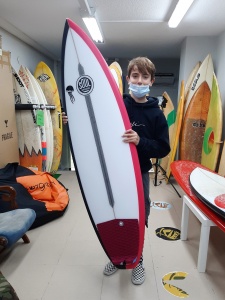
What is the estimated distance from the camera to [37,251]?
1824 mm

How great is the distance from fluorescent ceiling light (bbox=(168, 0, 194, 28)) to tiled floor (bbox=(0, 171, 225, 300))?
87.1 inches

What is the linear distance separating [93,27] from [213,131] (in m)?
2.12

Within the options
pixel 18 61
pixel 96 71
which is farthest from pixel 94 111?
pixel 18 61

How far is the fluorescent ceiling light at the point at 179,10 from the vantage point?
2.21m

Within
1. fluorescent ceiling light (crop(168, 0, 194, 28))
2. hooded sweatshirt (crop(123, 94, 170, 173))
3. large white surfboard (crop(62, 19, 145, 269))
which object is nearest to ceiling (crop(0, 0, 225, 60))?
fluorescent ceiling light (crop(168, 0, 194, 28))

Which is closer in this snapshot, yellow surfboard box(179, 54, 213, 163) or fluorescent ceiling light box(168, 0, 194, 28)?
fluorescent ceiling light box(168, 0, 194, 28)

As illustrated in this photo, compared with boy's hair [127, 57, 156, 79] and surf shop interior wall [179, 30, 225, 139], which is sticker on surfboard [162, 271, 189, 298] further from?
surf shop interior wall [179, 30, 225, 139]

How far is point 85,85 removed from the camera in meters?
1.36

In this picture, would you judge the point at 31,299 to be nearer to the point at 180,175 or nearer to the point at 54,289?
the point at 54,289

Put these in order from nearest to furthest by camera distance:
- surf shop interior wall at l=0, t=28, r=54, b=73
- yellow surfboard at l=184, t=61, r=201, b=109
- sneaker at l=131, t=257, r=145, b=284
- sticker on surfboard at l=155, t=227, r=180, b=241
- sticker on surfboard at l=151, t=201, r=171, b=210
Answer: sneaker at l=131, t=257, r=145, b=284 < sticker on surfboard at l=155, t=227, r=180, b=241 < sticker on surfboard at l=151, t=201, r=171, b=210 < surf shop interior wall at l=0, t=28, r=54, b=73 < yellow surfboard at l=184, t=61, r=201, b=109

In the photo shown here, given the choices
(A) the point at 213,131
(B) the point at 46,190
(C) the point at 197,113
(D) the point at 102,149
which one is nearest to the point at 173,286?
(D) the point at 102,149

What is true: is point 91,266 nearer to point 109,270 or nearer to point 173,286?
point 109,270

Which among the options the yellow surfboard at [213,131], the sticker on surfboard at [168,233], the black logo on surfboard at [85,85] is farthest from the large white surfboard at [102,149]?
the yellow surfboard at [213,131]

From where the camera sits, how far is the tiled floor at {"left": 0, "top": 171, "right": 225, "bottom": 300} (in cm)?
141
